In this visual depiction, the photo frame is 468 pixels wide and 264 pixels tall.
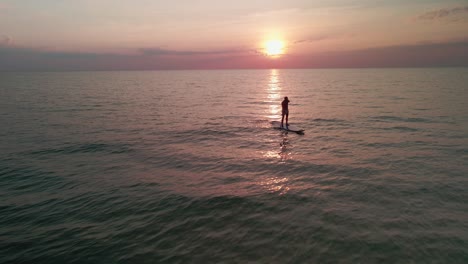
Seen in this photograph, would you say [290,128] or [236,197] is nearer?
[236,197]

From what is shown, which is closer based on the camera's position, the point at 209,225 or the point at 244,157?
the point at 209,225

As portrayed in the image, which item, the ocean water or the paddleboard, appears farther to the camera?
the paddleboard

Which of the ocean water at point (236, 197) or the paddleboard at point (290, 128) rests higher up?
the paddleboard at point (290, 128)

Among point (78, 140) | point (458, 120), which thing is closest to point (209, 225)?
point (78, 140)

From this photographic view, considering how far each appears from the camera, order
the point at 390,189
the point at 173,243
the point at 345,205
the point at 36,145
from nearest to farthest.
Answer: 1. the point at 173,243
2. the point at 345,205
3. the point at 390,189
4. the point at 36,145

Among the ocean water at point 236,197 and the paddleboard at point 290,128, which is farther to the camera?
the paddleboard at point 290,128

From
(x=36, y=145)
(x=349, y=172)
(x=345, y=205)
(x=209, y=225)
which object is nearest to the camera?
(x=209, y=225)

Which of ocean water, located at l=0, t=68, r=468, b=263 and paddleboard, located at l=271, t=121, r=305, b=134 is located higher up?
Result: paddleboard, located at l=271, t=121, r=305, b=134

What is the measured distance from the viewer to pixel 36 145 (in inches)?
926

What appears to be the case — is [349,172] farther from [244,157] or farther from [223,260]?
[223,260]

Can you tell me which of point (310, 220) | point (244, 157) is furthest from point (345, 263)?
point (244, 157)

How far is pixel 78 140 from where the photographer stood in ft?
82.2

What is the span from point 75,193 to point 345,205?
13084mm

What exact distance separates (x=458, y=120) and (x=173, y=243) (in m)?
35.3
